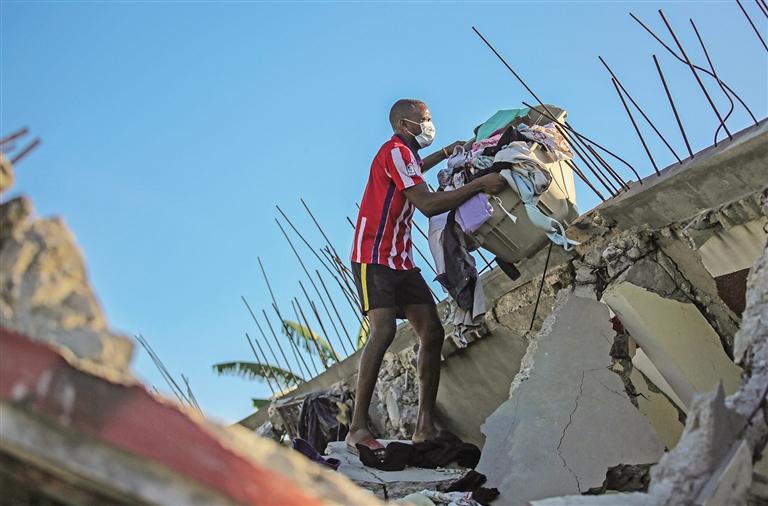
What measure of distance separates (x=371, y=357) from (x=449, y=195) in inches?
35.4

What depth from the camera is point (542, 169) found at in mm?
4738

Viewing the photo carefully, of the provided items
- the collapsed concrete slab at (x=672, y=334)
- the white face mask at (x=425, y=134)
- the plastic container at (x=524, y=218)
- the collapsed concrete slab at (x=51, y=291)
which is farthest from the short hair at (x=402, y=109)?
the collapsed concrete slab at (x=51, y=291)

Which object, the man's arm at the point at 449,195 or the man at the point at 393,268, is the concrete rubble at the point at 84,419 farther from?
the man's arm at the point at 449,195

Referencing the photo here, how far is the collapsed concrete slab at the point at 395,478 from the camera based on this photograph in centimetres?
427

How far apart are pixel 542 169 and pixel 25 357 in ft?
11.0

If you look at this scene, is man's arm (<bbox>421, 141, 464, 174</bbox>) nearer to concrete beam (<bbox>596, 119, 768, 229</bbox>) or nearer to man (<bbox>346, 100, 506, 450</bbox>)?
man (<bbox>346, 100, 506, 450</bbox>)

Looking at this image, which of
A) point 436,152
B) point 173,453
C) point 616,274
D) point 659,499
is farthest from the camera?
point 436,152

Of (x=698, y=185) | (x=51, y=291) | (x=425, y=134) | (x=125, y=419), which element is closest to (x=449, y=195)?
(x=425, y=134)

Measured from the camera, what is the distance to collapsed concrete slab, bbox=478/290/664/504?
408 centimetres

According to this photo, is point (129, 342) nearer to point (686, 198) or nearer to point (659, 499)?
point (659, 499)

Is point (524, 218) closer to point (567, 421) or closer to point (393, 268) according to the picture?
point (393, 268)

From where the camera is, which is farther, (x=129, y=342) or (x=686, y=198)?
(x=686, y=198)

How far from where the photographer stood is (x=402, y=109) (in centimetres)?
517

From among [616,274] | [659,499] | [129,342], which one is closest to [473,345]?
[616,274]
